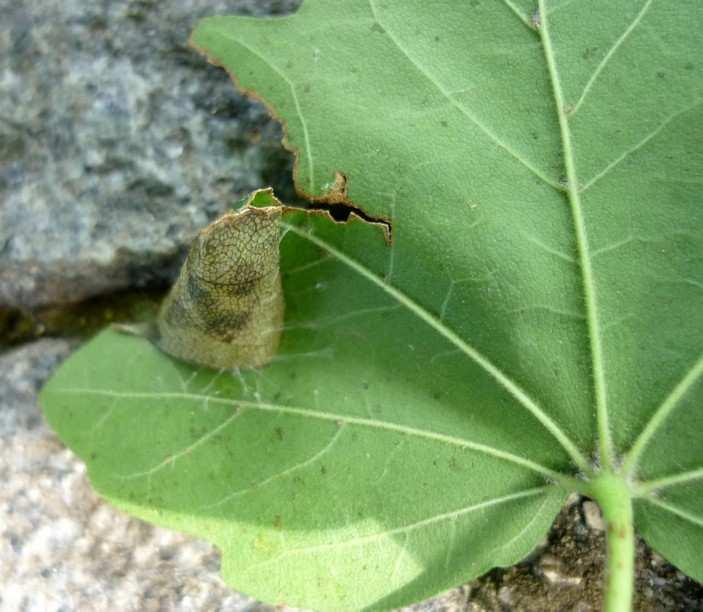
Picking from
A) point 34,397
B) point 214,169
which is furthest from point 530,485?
point 34,397

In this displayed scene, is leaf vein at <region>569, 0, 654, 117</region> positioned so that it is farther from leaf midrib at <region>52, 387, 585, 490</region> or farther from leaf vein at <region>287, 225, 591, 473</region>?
leaf midrib at <region>52, 387, 585, 490</region>

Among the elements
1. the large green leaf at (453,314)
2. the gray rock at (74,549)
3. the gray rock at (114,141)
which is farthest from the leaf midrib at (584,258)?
the gray rock at (74,549)

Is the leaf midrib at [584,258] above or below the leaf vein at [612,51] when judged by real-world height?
below

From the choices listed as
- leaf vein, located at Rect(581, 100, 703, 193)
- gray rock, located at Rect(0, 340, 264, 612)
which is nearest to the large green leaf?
leaf vein, located at Rect(581, 100, 703, 193)

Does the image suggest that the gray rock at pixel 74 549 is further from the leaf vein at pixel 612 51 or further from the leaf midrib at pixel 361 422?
the leaf vein at pixel 612 51

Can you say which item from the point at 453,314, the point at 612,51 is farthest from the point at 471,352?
the point at 612,51

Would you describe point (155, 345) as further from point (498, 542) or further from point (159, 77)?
point (498, 542)

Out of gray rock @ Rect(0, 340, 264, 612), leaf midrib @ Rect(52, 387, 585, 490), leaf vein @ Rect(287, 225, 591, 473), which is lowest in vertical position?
gray rock @ Rect(0, 340, 264, 612)
